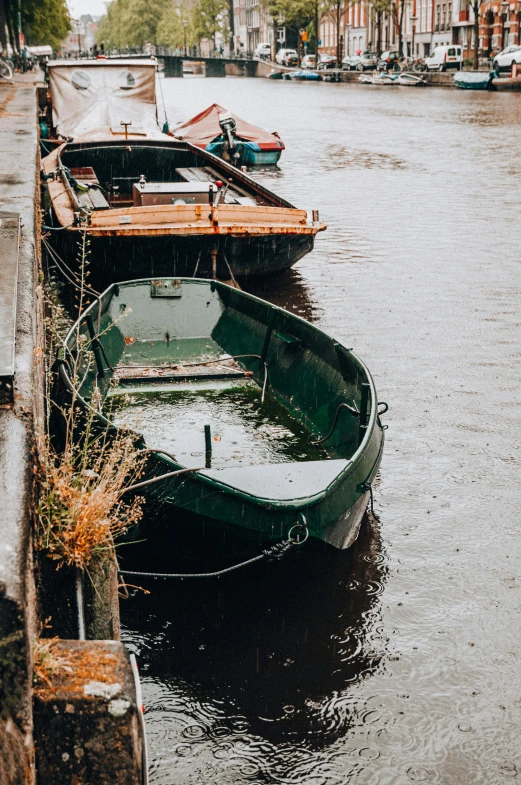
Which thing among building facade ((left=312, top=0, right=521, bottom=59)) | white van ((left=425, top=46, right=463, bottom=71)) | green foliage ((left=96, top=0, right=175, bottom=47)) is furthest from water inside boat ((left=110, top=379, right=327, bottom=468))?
green foliage ((left=96, top=0, right=175, bottom=47))

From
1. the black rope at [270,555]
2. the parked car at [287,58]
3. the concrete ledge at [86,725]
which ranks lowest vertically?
the black rope at [270,555]

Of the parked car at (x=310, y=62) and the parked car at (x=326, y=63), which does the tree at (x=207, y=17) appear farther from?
the parked car at (x=326, y=63)

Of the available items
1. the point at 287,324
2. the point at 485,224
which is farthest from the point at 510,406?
the point at 485,224

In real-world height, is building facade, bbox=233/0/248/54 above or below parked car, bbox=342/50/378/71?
above

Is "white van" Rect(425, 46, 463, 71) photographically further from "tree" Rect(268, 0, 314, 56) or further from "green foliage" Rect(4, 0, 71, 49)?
"tree" Rect(268, 0, 314, 56)

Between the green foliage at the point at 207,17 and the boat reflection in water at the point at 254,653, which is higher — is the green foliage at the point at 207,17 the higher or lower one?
the higher one

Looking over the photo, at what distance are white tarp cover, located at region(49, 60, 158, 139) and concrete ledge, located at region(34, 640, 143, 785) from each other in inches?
695

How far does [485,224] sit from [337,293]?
5851 mm

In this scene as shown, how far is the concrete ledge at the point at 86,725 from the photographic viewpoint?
3143mm

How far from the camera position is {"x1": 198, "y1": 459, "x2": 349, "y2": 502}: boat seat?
598 cm

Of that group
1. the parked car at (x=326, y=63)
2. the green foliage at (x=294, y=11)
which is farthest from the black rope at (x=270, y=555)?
the green foliage at (x=294, y=11)

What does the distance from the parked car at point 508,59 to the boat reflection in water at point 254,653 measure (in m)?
58.3

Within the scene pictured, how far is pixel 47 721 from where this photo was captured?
3.13m

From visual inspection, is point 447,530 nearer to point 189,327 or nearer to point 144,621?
point 144,621
